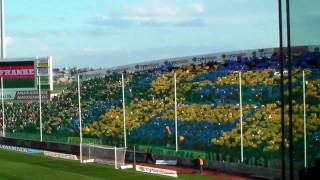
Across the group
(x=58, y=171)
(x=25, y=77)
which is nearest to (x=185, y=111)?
(x=58, y=171)

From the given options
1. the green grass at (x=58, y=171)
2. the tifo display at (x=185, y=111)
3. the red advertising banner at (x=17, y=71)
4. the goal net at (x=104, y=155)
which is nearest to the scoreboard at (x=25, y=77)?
the red advertising banner at (x=17, y=71)

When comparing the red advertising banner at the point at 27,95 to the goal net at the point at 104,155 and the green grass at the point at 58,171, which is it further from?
the goal net at the point at 104,155

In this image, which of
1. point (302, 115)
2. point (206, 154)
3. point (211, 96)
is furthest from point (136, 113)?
point (302, 115)

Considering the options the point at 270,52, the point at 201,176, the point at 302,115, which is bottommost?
the point at 201,176

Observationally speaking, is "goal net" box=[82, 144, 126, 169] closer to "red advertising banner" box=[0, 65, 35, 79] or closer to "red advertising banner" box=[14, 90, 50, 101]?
"red advertising banner" box=[14, 90, 50, 101]

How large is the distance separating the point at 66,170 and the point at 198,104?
318 inches

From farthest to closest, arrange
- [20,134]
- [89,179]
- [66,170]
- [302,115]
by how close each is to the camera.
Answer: [20,134]
[66,170]
[89,179]
[302,115]

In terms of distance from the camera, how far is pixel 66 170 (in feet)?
70.3

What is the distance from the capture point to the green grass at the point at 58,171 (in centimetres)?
1945

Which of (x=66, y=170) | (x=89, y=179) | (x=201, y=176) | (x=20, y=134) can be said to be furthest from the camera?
(x=20, y=134)

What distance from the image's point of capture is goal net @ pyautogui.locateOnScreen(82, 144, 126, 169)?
73.8 ft

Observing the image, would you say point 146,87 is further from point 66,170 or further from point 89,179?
point 89,179

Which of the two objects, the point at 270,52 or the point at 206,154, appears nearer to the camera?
the point at 206,154

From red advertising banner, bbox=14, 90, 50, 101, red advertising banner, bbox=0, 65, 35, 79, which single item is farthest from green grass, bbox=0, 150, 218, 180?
red advertising banner, bbox=0, 65, 35, 79
